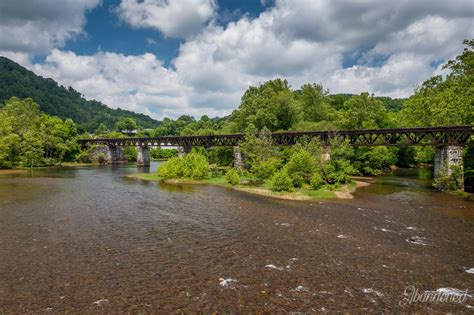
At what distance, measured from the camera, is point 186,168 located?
52.0m

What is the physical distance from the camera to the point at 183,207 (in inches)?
1186

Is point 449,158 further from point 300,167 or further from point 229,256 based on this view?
point 229,256

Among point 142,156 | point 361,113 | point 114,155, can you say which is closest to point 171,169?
point 142,156

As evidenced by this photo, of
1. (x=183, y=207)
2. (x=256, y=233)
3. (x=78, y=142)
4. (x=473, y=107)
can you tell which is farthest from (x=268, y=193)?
(x=78, y=142)

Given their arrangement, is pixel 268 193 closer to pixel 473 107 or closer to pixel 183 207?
pixel 183 207

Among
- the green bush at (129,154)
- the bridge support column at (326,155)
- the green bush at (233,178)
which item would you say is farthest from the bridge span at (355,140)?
the green bush at (233,178)

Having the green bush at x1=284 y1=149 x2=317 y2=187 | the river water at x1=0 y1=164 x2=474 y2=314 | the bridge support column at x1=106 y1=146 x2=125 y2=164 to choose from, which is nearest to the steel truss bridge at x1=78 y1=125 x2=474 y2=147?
the bridge support column at x1=106 y1=146 x2=125 y2=164

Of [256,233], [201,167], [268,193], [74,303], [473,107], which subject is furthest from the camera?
[201,167]

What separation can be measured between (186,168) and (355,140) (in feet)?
105

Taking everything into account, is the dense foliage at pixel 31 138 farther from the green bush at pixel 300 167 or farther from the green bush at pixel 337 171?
the green bush at pixel 337 171

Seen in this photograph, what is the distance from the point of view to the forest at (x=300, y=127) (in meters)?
43.4

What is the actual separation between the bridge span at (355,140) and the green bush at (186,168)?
496 inches

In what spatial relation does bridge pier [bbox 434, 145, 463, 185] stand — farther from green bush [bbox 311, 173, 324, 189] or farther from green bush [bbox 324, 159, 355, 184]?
green bush [bbox 311, 173, 324, 189]

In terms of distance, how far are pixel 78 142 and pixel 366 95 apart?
94.1 meters
